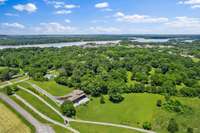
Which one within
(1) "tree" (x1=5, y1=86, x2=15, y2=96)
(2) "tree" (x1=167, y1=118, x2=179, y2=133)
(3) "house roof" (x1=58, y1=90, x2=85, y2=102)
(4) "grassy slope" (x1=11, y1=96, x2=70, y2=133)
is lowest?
(2) "tree" (x1=167, y1=118, x2=179, y2=133)

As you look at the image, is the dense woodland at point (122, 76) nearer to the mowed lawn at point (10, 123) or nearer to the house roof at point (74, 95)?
the house roof at point (74, 95)

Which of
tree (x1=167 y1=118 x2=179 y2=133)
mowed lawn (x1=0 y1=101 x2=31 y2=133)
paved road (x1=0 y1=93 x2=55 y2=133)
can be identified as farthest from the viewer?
tree (x1=167 y1=118 x2=179 y2=133)

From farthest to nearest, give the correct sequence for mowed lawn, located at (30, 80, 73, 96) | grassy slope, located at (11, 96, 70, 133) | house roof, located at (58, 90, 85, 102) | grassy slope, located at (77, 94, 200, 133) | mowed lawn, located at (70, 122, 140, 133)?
mowed lawn, located at (30, 80, 73, 96), house roof, located at (58, 90, 85, 102), grassy slope, located at (77, 94, 200, 133), mowed lawn, located at (70, 122, 140, 133), grassy slope, located at (11, 96, 70, 133)

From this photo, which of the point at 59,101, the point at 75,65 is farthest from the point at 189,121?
the point at 75,65

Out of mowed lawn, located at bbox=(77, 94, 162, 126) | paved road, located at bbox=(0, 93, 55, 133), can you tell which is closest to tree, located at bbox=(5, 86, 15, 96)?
paved road, located at bbox=(0, 93, 55, 133)

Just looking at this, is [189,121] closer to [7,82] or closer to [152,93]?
[152,93]

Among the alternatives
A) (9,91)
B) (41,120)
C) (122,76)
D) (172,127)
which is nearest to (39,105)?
(41,120)

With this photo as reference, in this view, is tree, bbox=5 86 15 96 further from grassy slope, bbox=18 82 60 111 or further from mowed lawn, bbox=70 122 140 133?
mowed lawn, bbox=70 122 140 133

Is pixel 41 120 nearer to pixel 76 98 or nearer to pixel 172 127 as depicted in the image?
pixel 76 98
